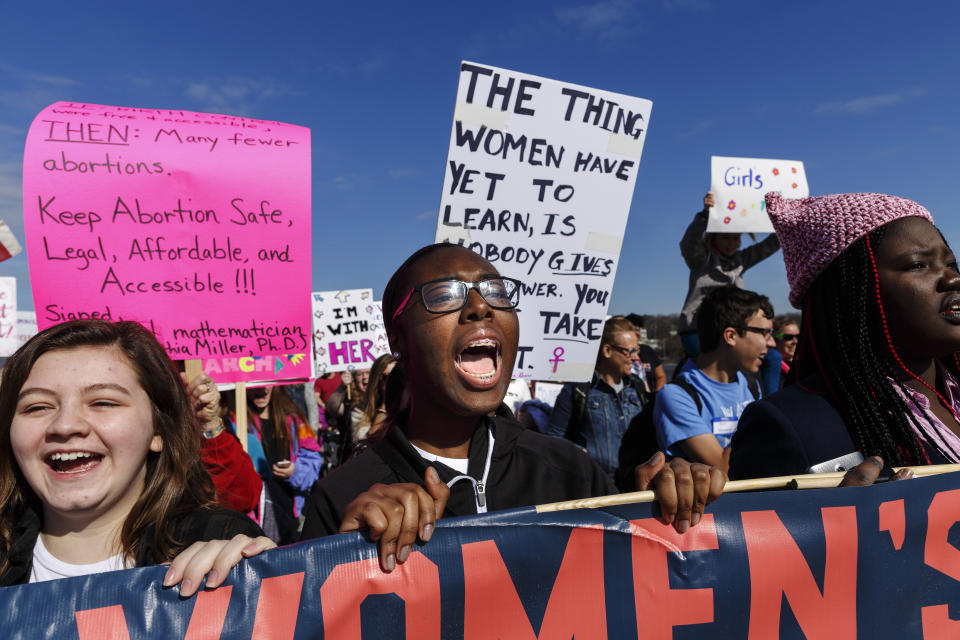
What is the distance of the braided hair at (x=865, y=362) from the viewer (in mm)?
1773

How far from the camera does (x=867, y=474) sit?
1608mm

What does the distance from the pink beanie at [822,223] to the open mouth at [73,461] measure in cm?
199

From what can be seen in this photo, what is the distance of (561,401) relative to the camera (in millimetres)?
4953

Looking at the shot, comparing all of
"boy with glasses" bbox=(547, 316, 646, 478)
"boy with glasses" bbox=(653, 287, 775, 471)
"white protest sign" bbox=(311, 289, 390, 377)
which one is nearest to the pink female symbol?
"boy with glasses" bbox=(653, 287, 775, 471)

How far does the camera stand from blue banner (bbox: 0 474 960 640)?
4.17 feet

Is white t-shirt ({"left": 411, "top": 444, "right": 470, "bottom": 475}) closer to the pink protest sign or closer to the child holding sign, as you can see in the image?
the pink protest sign

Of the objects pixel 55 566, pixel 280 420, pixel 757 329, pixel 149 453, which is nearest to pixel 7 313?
pixel 280 420

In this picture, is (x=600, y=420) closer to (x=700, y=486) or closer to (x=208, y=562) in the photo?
(x=700, y=486)

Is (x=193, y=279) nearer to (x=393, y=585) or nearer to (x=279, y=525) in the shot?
(x=393, y=585)

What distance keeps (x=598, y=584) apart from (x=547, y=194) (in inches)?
88.7

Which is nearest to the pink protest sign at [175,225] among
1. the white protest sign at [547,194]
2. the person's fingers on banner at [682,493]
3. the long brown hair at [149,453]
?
the long brown hair at [149,453]

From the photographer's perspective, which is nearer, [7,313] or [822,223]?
[822,223]

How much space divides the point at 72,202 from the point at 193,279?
48cm

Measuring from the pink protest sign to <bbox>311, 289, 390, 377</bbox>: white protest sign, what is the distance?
545 centimetres
